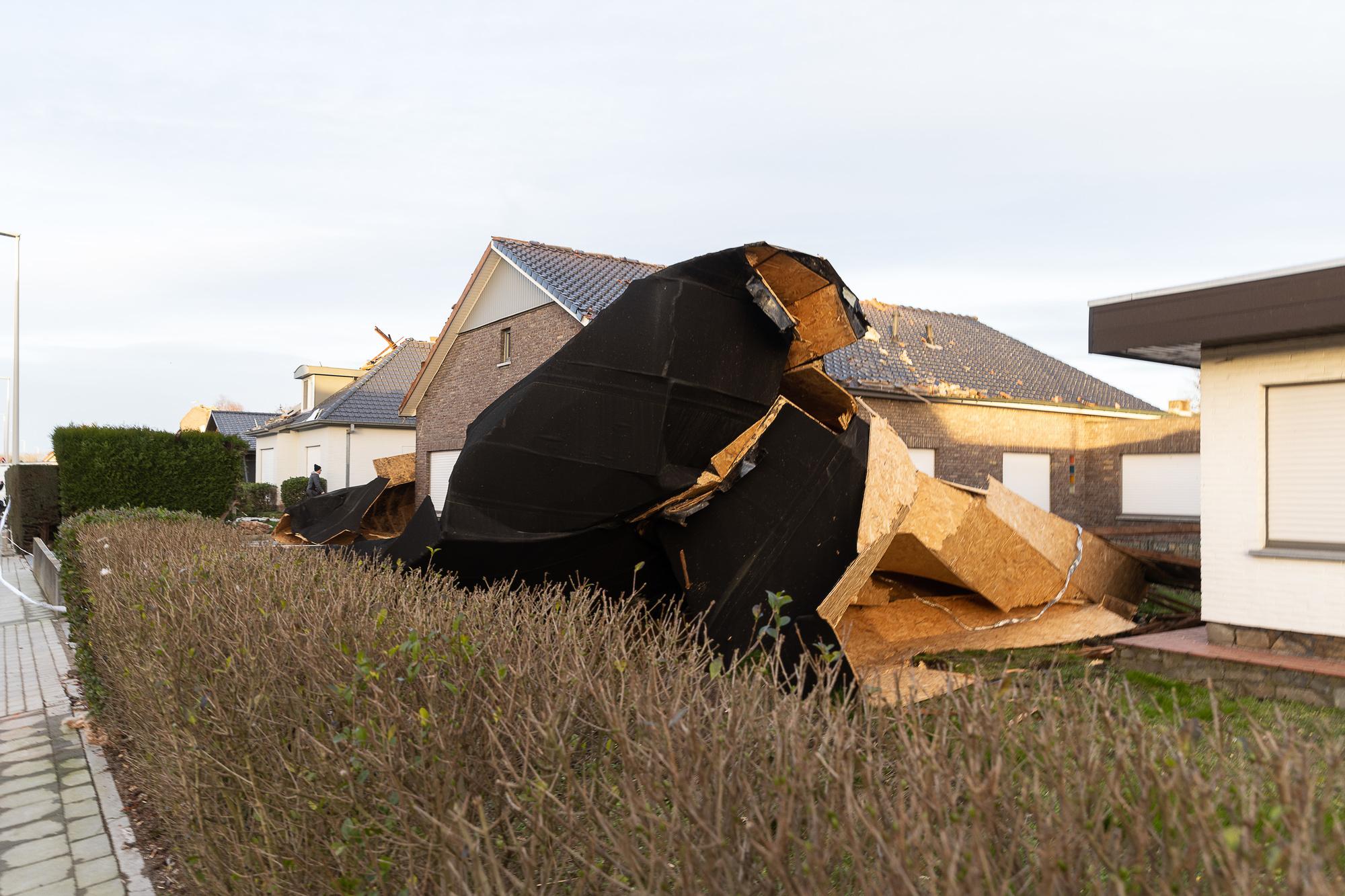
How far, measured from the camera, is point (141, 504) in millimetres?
18875

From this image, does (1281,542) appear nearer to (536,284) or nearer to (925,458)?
(925,458)

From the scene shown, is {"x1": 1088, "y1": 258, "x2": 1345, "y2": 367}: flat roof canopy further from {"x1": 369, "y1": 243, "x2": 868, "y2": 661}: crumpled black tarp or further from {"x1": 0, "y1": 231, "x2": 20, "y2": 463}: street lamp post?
{"x1": 0, "y1": 231, "x2": 20, "y2": 463}: street lamp post

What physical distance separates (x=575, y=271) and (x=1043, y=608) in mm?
12442

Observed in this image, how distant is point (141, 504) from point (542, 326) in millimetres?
8936

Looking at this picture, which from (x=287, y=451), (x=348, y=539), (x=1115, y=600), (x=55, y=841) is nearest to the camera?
(x=55, y=841)

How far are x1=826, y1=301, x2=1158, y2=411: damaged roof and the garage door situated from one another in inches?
338

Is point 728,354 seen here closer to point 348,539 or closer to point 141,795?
point 141,795

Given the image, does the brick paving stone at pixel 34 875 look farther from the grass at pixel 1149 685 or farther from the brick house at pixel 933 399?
the brick house at pixel 933 399

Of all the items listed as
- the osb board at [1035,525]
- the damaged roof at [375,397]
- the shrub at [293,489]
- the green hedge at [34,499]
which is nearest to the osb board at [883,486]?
the osb board at [1035,525]

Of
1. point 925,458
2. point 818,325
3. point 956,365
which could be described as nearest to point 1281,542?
point 818,325

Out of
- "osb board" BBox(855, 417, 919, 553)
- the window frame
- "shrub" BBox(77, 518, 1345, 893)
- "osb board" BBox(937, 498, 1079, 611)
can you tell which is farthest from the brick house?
"shrub" BBox(77, 518, 1345, 893)

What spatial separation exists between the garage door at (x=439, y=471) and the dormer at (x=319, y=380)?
14.8 metres

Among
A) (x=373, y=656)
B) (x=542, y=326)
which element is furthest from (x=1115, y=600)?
(x=542, y=326)

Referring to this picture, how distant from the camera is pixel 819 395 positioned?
25.7 feet
